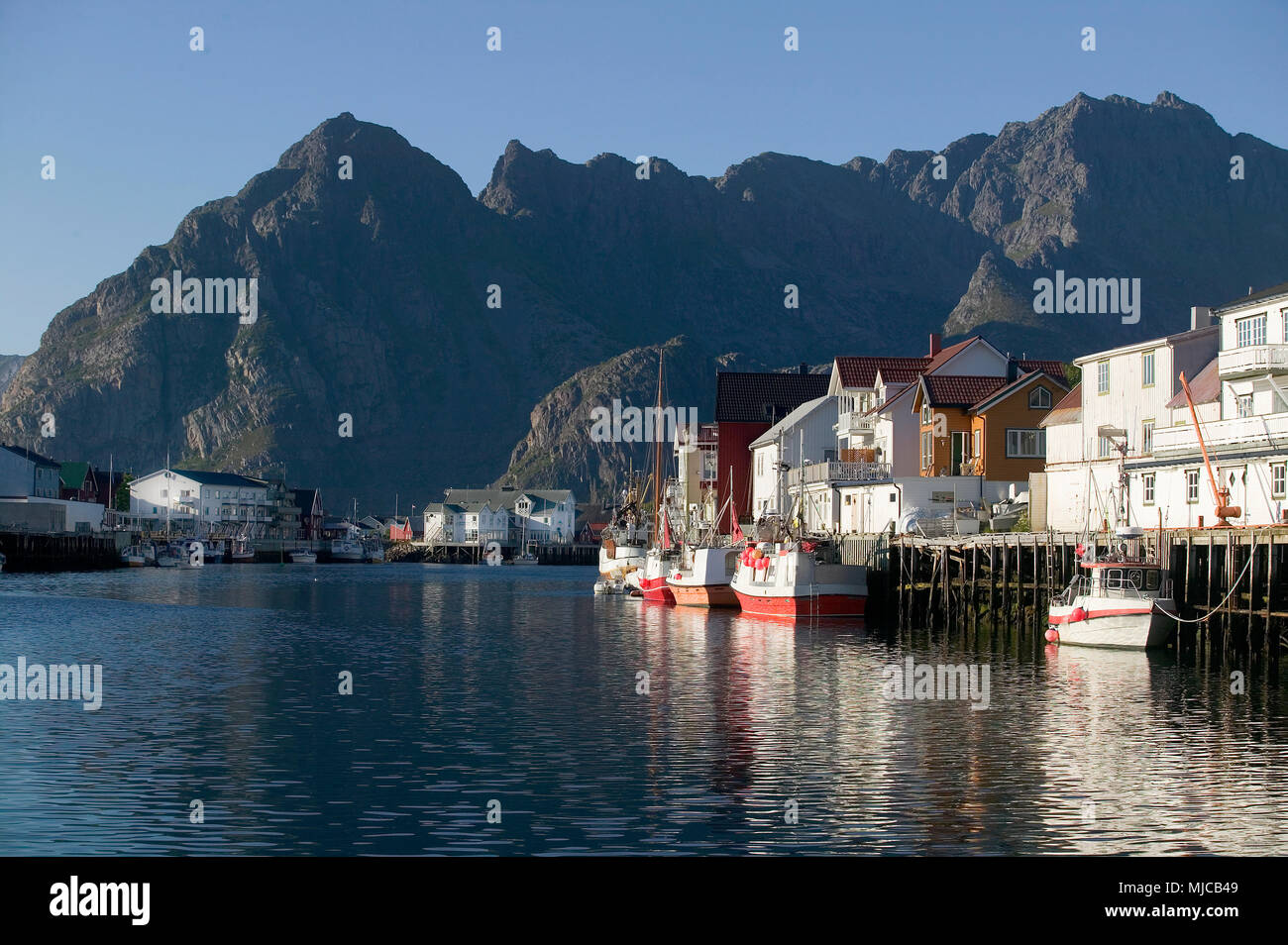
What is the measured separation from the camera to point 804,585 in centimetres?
7388

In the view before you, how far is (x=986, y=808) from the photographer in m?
26.0

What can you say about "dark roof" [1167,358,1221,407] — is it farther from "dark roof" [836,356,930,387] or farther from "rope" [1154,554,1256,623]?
"dark roof" [836,356,930,387]

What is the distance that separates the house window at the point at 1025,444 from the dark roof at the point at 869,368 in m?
16.0

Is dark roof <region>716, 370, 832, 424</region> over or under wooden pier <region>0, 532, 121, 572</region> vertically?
over

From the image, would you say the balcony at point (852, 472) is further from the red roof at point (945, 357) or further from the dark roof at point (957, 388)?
the red roof at point (945, 357)

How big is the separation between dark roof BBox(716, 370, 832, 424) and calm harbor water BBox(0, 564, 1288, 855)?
6628cm

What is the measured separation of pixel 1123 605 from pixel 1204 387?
1597 centimetres

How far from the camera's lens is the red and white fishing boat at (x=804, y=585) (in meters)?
74.0

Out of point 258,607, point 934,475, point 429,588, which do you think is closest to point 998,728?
point 934,475

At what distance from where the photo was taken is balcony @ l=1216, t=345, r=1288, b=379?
5541 centimetres

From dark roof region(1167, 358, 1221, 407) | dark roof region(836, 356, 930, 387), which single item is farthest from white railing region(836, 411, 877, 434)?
dark roof region(1167, 358, 1221, 407)

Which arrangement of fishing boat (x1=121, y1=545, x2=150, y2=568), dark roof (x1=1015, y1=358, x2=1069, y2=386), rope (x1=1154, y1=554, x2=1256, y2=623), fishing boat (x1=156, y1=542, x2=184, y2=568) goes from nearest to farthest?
rope (x1=1154, y1=554, x2=1256, y2=623) < dark roof (x1=1015, y1=358, x2=1069, y2=386) < fishing boat (x1=121, y1=545, x2=150, y2=568) < fishing boat (x1=156, y1=542, x2=184, y2=568)

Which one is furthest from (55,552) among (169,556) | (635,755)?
(635,755)
